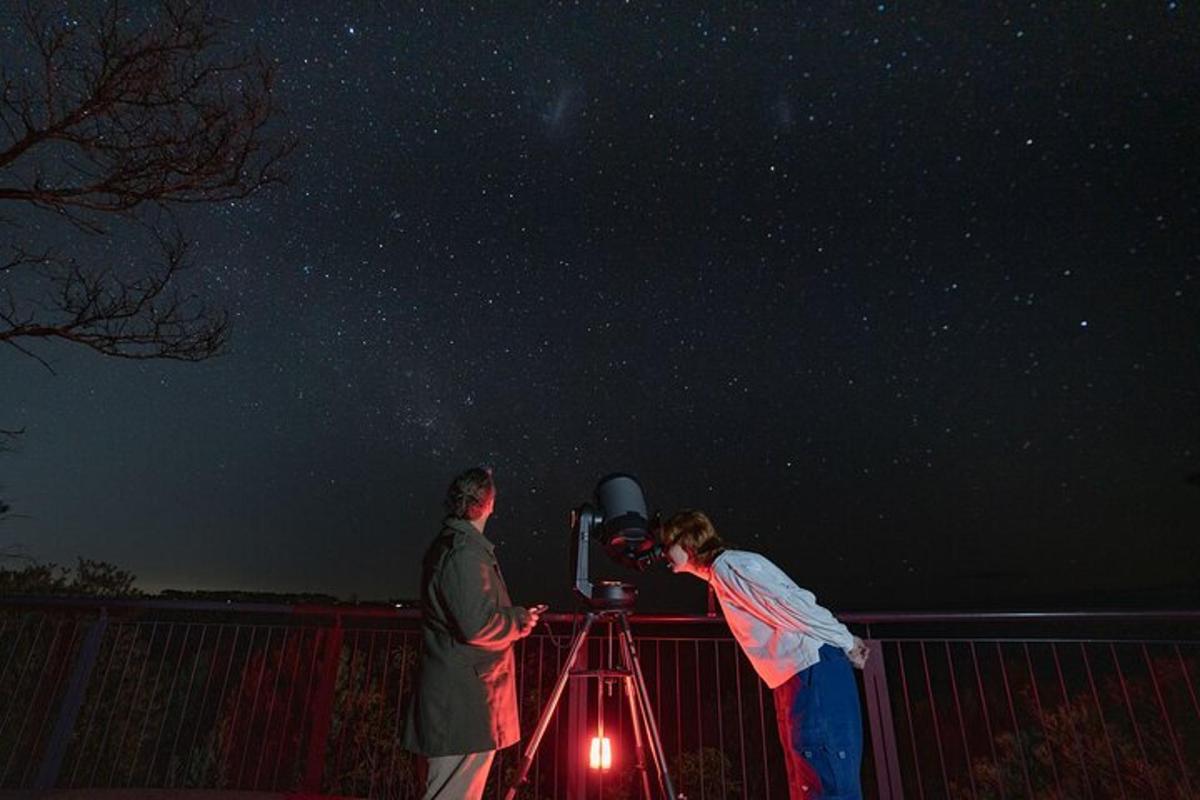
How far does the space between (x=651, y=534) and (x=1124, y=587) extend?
53.1 metres

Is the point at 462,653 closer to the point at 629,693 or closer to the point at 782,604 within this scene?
the point at 629,693

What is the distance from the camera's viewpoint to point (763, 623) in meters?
2.41

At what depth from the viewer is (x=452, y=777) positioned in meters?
2.31

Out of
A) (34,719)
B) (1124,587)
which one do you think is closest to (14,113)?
(34,719)

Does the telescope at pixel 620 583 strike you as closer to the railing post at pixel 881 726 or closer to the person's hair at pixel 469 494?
the person's hair at pixel 469 494

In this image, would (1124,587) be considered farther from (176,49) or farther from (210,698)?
(176,49)

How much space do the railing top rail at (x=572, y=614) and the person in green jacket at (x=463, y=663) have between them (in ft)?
1.75

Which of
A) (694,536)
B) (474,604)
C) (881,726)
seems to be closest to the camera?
(474,604)

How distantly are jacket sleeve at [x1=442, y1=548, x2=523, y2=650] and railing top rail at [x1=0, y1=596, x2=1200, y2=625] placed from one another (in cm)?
66

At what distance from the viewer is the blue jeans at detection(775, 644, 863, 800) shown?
2.14m

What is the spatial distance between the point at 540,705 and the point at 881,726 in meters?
10.4


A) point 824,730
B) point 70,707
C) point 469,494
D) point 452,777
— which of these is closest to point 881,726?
point 824,730

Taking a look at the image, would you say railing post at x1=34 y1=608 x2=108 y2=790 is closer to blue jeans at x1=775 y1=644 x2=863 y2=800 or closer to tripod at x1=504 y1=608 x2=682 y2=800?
tripod at x1=504 y1=608 x2=682 y2=800

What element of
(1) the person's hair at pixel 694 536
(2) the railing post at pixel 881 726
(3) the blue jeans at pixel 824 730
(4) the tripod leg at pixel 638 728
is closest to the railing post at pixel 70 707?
(4) the tripod leg at pixel 638 728
